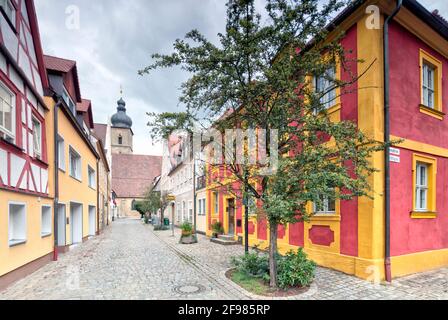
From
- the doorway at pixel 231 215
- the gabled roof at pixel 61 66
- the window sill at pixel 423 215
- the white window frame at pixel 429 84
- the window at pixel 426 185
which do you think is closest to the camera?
the window sill at pixel 423 215

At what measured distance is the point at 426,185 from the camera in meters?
8.38

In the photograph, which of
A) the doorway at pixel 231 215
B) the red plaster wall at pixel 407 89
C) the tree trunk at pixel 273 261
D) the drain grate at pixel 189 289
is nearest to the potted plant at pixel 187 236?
the doorway at pixel 231 215

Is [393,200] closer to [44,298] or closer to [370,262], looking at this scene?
[370,262]

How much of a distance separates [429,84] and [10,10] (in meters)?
11.8

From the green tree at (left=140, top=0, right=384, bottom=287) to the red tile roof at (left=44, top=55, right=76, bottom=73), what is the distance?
278 inches

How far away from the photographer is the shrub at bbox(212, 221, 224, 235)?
54.4ft

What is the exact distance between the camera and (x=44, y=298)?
5.52m

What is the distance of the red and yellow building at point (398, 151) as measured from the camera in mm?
6898

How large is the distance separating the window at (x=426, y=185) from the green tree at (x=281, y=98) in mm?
2901

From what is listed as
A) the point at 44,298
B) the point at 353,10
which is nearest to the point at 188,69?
the point at 353,10

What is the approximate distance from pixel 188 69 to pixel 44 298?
551 centimetres

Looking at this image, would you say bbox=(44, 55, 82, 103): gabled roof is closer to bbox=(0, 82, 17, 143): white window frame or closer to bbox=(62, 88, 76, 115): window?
bbox=(62, 88, 76, 115): window

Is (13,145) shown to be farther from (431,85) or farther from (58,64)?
(431,85)

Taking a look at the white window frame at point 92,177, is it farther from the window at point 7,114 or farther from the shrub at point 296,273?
the shrub at point 296,273
